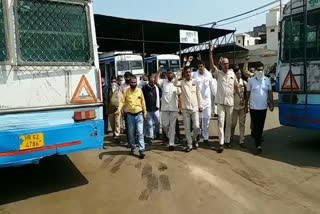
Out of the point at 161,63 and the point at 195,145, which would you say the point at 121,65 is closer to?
the point at 161,63

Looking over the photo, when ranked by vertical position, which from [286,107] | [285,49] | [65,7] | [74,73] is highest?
[65,7]

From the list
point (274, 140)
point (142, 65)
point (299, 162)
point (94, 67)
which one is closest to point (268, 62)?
point (142, 65)

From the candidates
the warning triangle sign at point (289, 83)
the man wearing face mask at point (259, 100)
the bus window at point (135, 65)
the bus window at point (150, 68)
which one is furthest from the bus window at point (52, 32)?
the bus window at point (150, 68)

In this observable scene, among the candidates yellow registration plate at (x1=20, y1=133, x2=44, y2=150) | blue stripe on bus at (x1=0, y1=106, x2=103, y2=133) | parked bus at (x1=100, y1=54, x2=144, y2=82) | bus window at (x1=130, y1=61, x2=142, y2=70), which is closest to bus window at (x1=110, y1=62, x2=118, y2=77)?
parked bus at (x1=100, y1=54, x2=144, y2=82)

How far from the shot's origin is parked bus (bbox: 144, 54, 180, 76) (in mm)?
19234

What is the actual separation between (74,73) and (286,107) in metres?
4.39

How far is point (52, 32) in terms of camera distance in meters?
4.03

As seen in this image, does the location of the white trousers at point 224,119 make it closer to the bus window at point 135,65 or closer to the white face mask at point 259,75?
the white face mask at point 259,75

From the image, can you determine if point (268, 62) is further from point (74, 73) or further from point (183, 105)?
point (74, 73)

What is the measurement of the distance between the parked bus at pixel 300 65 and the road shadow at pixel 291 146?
60 centimetres

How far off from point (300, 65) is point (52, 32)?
463cm

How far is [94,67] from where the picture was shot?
14.2ft

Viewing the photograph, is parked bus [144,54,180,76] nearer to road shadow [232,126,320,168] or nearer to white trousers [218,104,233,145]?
road shadow [232,126,320,168]

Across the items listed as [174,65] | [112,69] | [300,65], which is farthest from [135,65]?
[300,65]
